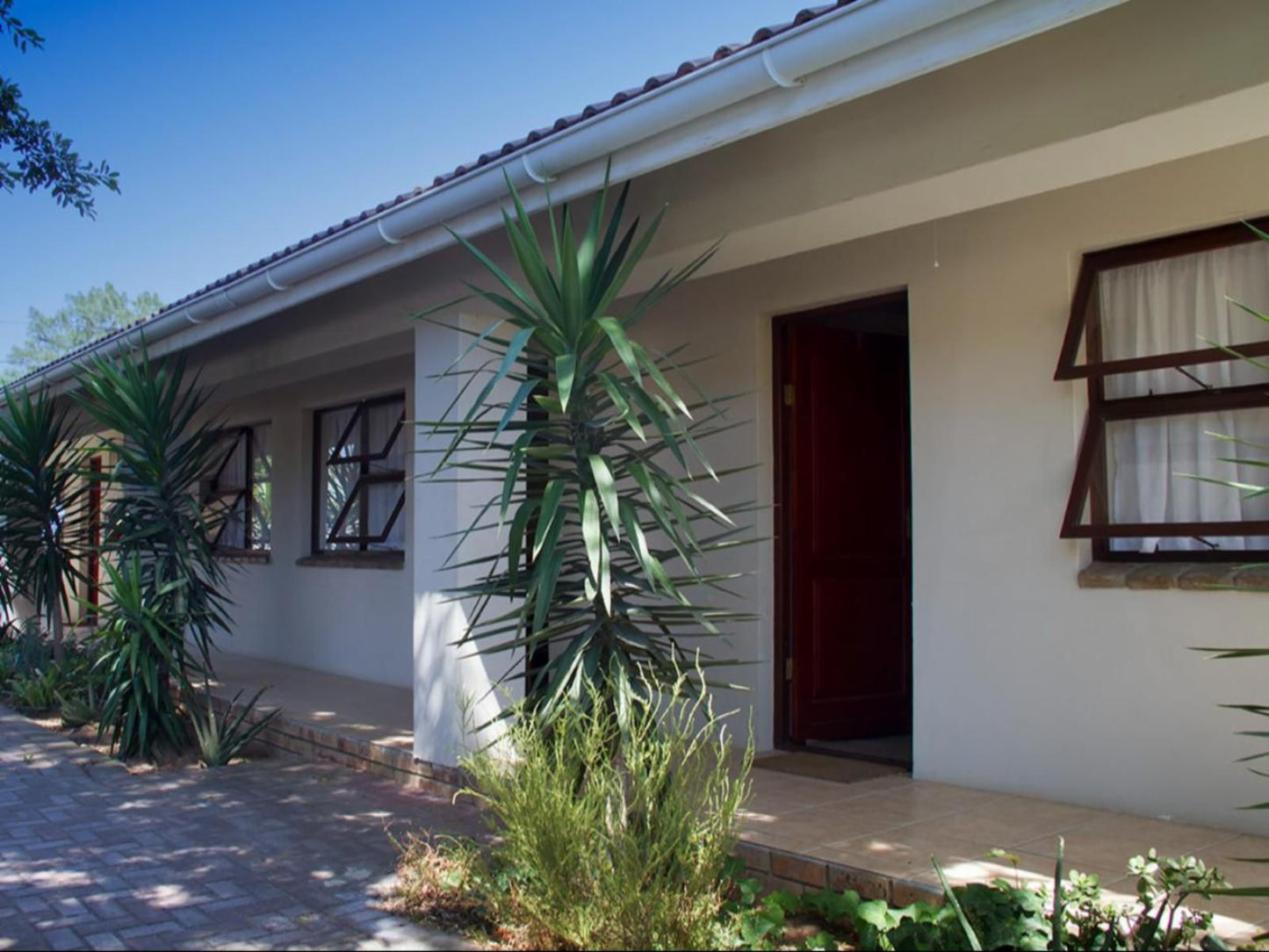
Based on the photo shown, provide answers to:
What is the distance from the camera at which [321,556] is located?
979 centimetres

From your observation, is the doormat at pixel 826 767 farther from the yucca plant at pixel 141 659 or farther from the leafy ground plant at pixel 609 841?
the yucca plant at pixel 141 659

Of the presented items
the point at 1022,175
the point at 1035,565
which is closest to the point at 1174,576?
the point at 1035,565

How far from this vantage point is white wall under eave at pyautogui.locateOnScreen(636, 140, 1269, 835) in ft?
13.9

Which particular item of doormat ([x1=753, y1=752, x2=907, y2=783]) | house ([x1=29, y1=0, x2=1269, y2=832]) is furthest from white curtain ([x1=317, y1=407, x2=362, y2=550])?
doormat ([x1=753, y1=752, x2=907, y2=783])

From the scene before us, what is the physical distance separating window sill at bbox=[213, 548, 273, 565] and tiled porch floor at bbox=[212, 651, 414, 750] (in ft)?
3.30

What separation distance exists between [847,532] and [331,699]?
4.15 meters

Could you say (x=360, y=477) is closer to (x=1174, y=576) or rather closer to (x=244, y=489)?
(x=244, y=489)

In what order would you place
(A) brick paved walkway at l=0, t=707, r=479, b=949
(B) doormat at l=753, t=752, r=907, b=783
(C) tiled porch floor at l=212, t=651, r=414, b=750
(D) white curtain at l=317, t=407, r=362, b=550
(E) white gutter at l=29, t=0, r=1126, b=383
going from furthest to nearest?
(D) white curtain at l=317, t=407, r=362, b=550 → (C) tiled porch floor at l=212, t=651, r=414, b=750 → (B) doormat at l=753, t=752, r=907, b=783 → (A) brick paved walkway at l=0, t=707, r=479, b=949 → (E) white gutter at l=29, t=0, r=1126, b=383

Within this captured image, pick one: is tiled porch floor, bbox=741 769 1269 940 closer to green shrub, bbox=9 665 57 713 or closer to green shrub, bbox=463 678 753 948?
green shrub, bbox=463 678 753 948

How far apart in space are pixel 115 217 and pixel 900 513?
29688mm

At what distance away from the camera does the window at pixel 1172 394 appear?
4.27 metres

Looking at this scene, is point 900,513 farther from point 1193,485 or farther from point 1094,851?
point 1094,851

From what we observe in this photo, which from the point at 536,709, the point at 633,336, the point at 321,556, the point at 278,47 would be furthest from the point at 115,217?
the point at 536,709

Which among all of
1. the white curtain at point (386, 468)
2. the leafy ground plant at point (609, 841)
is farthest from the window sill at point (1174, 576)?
the white curtain at point (386, 468)
